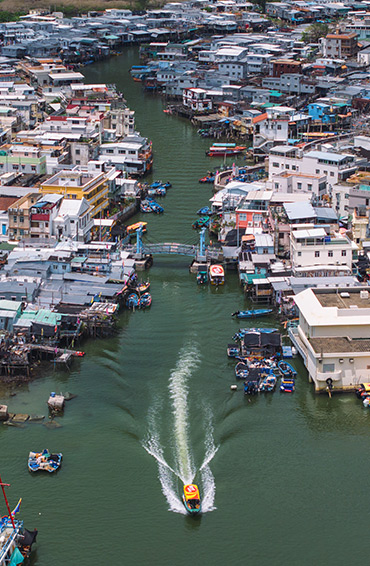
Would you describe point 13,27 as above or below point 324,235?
above

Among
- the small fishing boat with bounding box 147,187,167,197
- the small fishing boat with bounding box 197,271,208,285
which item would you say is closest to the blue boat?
the small fishing boat with bounding box 197,271,208,285

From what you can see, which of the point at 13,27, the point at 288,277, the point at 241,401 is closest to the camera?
the point at 241,401

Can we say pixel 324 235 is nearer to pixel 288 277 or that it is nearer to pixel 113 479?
pixel 288 277

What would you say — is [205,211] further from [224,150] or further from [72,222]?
[224,150]

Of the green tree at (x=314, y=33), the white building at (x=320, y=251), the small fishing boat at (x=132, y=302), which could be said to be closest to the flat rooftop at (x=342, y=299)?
the white building at (x=320, y=251)

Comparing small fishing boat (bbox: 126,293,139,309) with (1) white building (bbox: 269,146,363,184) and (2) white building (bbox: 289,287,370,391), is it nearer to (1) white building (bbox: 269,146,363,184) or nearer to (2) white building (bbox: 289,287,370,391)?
(2) white building (bbox: 289,287,370,391)

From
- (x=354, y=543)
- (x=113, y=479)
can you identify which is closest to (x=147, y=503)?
(x=113, y=479)
